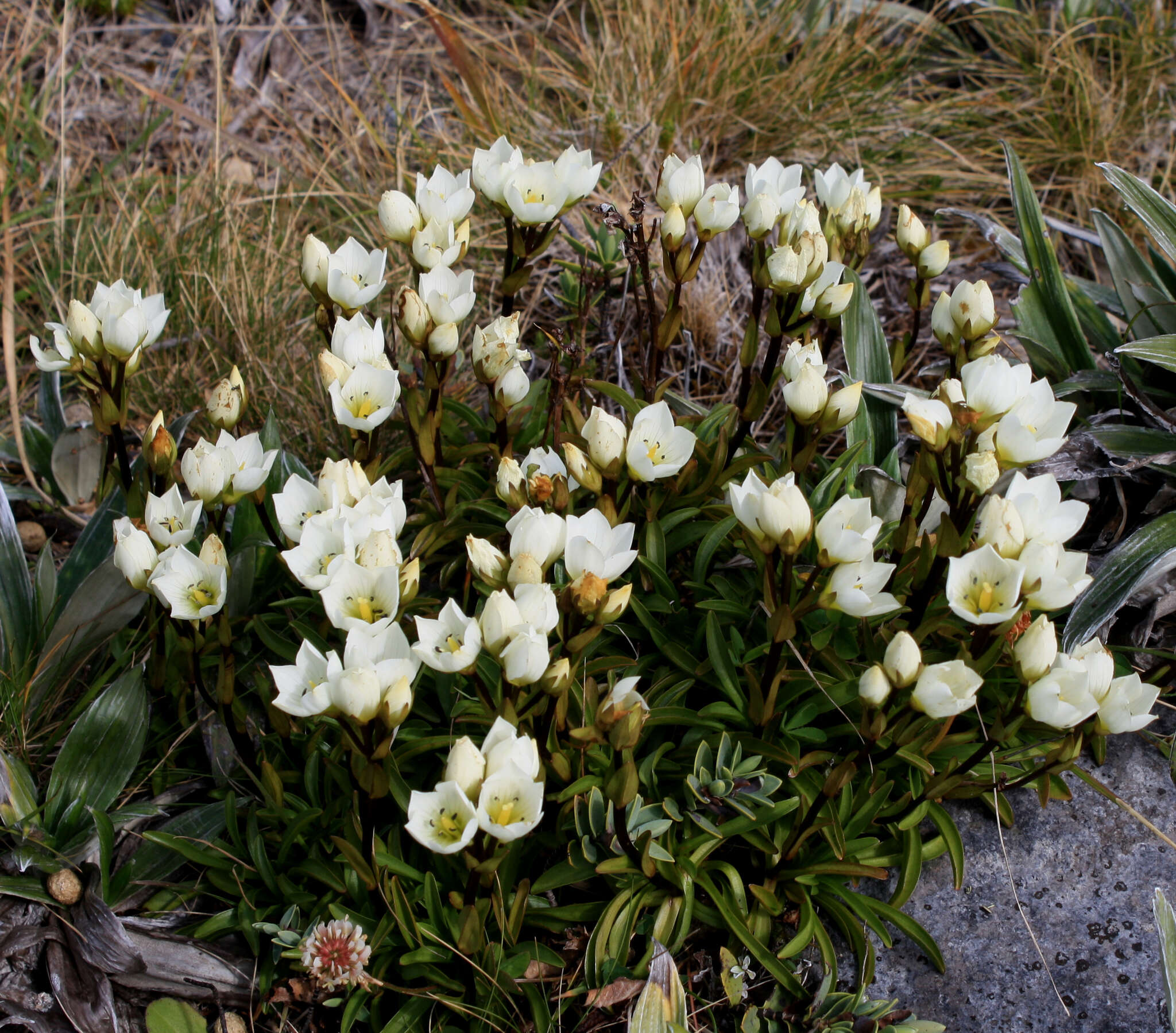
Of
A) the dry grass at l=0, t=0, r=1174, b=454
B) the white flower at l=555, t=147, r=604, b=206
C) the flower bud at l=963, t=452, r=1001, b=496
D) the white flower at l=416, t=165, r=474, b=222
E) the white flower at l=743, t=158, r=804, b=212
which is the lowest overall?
the dry grass at l=0, t=0, r=1174, b=454

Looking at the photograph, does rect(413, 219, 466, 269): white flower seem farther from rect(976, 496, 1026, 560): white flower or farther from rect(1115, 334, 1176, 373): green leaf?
rect(1115, 334, 1176, 373): green leaf

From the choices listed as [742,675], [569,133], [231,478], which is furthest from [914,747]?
[569,133]

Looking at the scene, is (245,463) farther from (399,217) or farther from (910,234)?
(910,234)

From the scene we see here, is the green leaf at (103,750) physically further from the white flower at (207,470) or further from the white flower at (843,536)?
the white flower at (843,536)

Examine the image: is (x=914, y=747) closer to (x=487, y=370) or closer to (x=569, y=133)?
(x=487, y=370)

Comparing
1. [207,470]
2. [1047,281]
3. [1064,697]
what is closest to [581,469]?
[207,470]

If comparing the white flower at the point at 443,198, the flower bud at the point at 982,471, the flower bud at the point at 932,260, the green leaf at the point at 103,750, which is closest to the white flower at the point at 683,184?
the white flower at the point at 443,198

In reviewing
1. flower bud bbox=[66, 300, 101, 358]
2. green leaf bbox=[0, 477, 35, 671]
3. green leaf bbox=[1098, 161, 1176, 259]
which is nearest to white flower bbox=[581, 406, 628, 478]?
flower bud bbox=[66, 300, 101, 358]
